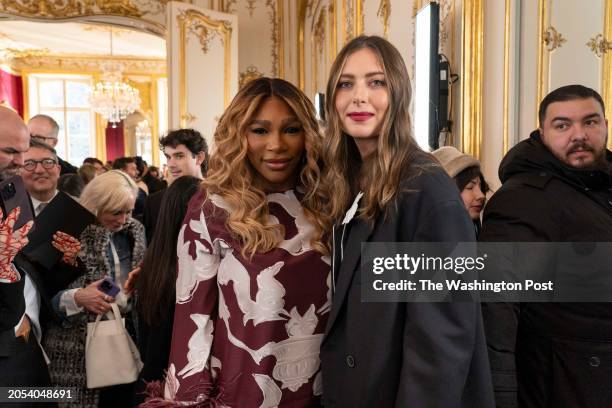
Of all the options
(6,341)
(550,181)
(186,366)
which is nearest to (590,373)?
(550,181)

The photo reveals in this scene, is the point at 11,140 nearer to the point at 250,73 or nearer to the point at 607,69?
the point at 607,69

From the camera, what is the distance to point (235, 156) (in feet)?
4.58

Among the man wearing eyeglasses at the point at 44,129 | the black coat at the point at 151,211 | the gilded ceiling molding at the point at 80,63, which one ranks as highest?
the gilded ceiling molding at the point at 80,63

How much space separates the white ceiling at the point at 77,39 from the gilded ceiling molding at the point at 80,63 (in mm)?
292

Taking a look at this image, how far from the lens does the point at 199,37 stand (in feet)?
19.0

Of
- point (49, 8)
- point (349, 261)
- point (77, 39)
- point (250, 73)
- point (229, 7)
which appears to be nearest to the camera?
point (349, 261)

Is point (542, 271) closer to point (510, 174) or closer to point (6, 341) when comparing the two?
point (510, 174)

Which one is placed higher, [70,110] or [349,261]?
[70,110]

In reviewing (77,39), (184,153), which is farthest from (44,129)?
(77,39)

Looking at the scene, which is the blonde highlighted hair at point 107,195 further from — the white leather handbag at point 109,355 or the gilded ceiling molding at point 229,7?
the gilded ceiling molding at point 229,7

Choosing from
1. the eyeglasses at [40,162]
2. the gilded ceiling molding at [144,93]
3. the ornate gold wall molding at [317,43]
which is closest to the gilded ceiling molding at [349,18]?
the ornate gold wall molding at [317,43]

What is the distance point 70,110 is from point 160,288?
43.0ft

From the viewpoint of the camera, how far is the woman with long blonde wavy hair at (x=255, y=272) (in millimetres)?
1308

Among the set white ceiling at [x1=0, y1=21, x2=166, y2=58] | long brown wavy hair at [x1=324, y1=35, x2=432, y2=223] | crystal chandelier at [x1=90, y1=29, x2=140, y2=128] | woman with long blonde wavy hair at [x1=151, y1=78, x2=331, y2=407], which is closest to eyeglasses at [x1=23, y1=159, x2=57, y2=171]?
woman with long blonde wavy hair at [x1=151, y1=78, x2=331, y2=407]
